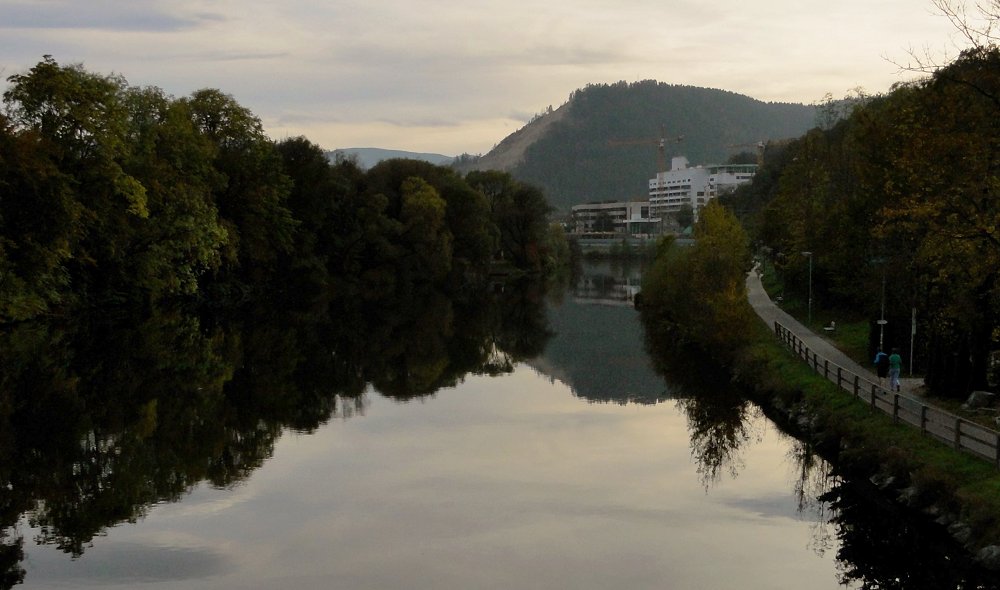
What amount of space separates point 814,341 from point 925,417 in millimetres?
21751

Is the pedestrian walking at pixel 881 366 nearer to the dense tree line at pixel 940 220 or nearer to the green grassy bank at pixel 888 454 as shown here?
the dense tree line at pixel 940 220

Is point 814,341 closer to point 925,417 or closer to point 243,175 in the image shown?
point 925,417

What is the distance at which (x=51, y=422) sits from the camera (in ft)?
109

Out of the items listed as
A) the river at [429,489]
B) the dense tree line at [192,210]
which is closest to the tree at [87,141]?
the dense tree line at [192,210]

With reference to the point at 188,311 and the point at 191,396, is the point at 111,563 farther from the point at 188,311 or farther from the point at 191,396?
the point at 188,311

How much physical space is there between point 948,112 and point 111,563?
21471 millimetres

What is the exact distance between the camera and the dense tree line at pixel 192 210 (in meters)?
54.6

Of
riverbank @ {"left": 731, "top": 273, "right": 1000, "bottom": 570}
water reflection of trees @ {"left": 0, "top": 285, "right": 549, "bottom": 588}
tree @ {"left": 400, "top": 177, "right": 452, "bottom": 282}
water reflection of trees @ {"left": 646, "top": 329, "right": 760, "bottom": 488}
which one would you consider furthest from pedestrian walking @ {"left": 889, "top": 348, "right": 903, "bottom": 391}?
tree @ {"left": 400, "top": 177, "right": 452, "bottom": 282}

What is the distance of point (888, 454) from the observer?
82.2 feet

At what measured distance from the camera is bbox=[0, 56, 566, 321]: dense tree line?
54594 mm

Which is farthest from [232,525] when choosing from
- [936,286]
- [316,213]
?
[316,213]

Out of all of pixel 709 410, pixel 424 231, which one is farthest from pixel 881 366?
pixel 424 231

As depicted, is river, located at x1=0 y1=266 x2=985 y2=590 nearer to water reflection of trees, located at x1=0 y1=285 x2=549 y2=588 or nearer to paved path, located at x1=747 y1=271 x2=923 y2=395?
water reflection of trees, located at x1=0 y1=285 x2=549 y2=588

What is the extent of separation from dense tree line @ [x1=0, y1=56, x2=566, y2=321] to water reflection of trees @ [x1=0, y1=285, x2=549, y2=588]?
392 centimetres
